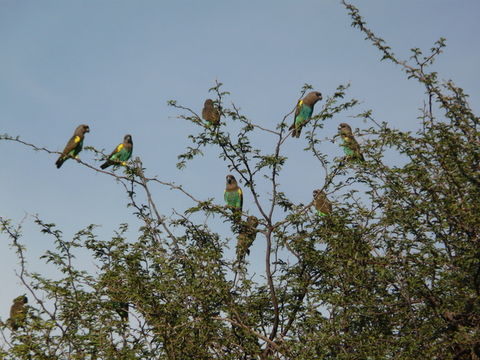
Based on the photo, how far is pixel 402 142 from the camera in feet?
25.3

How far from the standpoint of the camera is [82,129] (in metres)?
13.7

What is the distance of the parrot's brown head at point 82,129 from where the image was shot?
13609 mm

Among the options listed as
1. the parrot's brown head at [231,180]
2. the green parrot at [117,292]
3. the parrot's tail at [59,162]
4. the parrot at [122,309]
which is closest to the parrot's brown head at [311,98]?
the parrot's brown head at [231,180]

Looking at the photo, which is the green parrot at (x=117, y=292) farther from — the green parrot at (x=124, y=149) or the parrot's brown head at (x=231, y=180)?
the green parrot at (x=124, y=149)

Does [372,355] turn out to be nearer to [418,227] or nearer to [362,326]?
[362,326]

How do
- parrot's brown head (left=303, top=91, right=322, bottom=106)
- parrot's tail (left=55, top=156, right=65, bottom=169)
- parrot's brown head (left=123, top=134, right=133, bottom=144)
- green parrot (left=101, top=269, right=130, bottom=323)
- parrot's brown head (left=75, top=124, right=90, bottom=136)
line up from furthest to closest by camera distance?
parrot's brown head (left=123, top=134, right=133, bottom=144), parrot's brown head (left=75, top=124, right=90, bottom=136), parrot's brown head (left=303, top=91, right=322, bottom=106), parrot's tail (left=55, top=156, right=65, bottom=169), green parrot (left=101, top=269, right=130, bottom=323)

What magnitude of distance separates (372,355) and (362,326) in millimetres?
922

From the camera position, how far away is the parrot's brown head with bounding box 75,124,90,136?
44.7 feet

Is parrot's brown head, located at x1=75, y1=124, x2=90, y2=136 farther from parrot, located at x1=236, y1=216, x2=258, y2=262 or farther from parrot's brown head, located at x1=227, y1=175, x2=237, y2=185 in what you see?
parrot, located at x1=236, y1=216, x2=258, y2=262

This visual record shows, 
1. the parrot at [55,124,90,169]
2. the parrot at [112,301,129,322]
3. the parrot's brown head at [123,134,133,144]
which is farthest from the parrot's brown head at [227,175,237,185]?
the parrot at [112,301,129,322]

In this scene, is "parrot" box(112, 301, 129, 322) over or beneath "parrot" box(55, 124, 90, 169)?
beneath

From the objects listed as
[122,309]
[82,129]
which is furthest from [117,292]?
[82,129]

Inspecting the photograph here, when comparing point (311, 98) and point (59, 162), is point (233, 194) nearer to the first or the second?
point (311, 98)

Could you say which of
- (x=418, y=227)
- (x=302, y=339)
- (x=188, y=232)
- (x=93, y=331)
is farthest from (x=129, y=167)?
(x=418, y=227)
